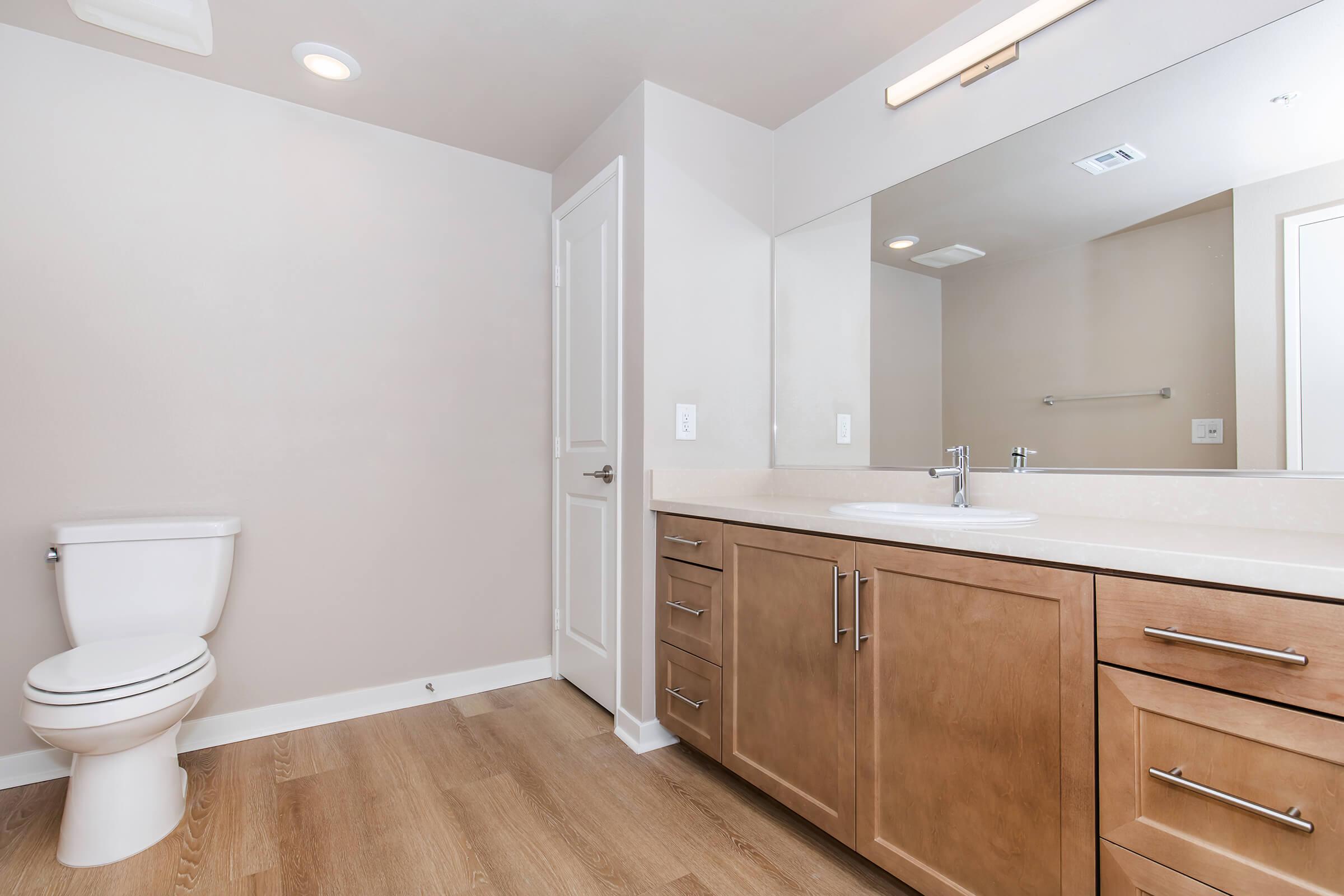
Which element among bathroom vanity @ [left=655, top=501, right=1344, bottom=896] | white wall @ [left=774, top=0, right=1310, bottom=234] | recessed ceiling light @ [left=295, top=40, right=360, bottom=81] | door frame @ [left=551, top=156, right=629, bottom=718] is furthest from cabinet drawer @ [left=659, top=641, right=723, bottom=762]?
recessed ceiling light @ [left=295, top=40, right=360, bottom=81]

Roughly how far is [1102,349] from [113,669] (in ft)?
8.27

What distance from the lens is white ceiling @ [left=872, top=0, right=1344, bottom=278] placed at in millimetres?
1236

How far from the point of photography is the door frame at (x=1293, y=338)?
1.25 metres

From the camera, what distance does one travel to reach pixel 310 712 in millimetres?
2273

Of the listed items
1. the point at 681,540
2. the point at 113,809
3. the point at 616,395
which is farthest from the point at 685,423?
the point at 113,809

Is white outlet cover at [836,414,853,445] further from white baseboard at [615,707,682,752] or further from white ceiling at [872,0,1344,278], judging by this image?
white baseboard at [615,707,682,752]

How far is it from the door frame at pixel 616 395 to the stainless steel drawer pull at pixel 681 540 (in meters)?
0.26

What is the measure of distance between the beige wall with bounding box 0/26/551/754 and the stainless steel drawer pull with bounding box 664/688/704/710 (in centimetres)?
93

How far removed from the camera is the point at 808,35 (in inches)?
73.9

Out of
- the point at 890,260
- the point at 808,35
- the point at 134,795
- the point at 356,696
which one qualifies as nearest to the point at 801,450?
the point at 890,260

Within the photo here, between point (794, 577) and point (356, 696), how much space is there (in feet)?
5.86

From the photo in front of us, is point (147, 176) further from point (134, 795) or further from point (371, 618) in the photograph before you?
point (134, 795)

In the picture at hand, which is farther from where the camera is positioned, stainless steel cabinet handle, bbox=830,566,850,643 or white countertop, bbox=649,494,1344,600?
stainless steel cabinet handle, bbox=830,566,850,643

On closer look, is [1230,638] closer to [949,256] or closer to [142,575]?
[949,256]
